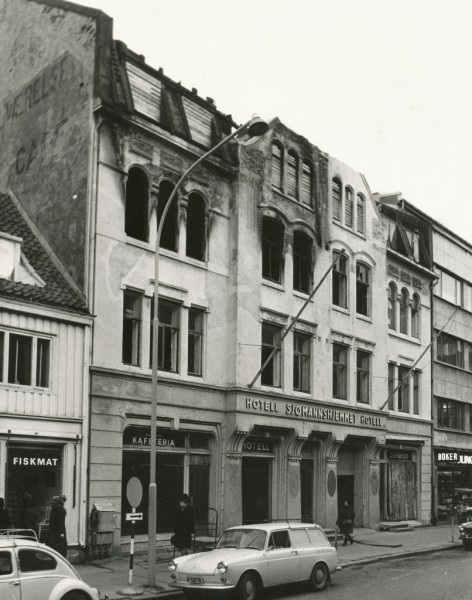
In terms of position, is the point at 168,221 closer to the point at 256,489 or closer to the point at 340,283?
the point at 256,489

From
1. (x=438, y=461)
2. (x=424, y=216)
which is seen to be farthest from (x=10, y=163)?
(x=438, y=461)

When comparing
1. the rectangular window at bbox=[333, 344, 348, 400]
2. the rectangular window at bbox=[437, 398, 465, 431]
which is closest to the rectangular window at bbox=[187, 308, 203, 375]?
the rectangular window at bbox=[333, 344, 348, 400]

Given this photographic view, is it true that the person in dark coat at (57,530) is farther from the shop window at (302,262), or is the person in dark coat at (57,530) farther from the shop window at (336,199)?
the shop window at (336,199)

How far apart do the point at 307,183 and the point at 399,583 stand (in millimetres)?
16794

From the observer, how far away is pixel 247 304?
29.2m

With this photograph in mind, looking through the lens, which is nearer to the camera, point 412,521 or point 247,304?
point 247,304

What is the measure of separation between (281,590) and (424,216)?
2689 cm

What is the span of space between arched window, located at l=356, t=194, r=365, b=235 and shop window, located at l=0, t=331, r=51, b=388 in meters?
17.4

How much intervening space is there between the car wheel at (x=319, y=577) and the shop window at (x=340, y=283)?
620 inches

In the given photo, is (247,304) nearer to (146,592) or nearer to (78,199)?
(78,199)

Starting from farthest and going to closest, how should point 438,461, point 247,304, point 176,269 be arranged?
point 438,461, point 247,304, point 176,269

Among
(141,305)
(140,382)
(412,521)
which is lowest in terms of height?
(412,521)

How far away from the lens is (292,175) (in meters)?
32.4

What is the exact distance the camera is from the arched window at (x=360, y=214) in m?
36.4
